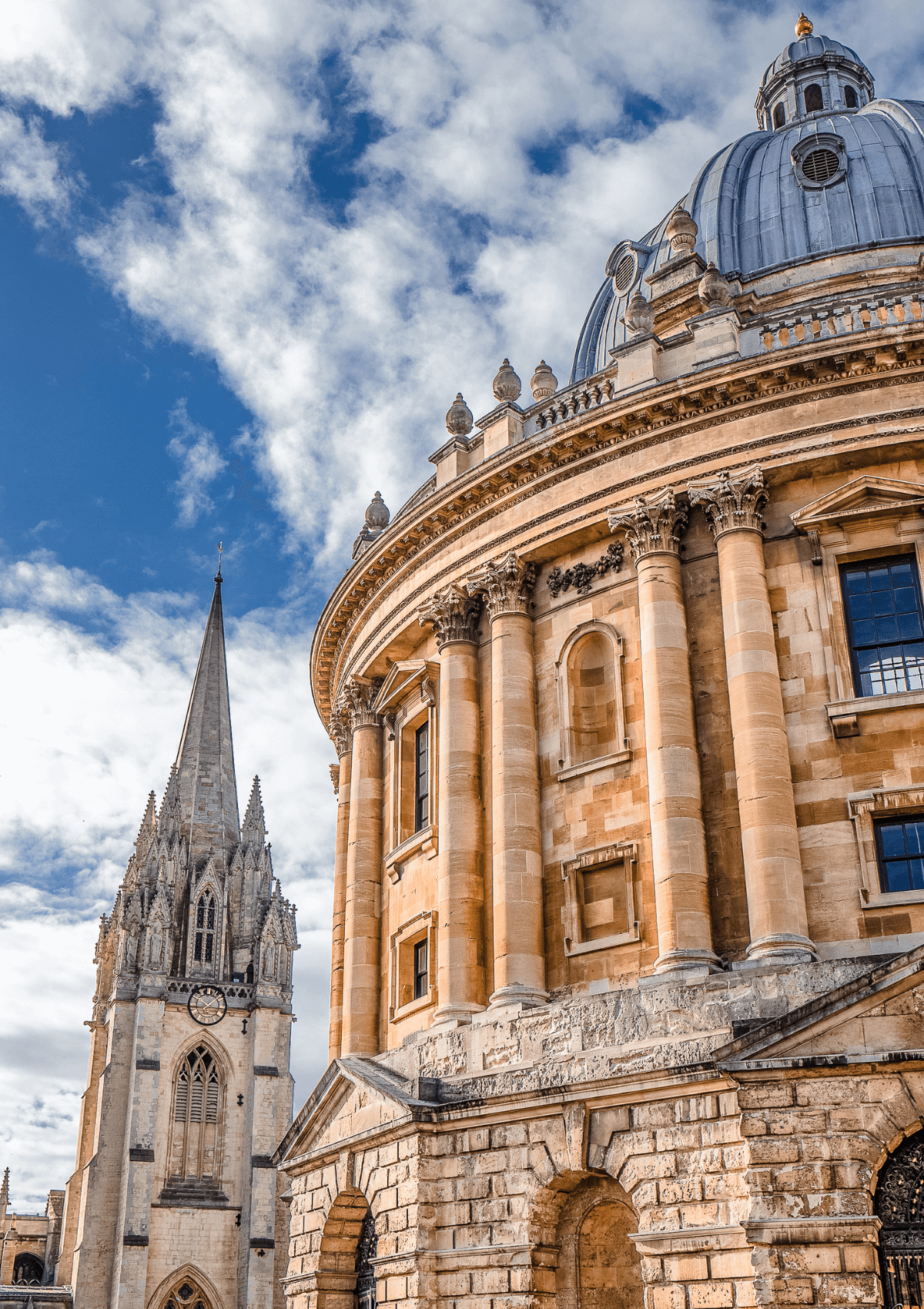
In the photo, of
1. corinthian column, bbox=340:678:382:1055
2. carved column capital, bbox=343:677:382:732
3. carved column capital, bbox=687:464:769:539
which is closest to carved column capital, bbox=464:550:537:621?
carved column capital, bbox=687:464:769:539

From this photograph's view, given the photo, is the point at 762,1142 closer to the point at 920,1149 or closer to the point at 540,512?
the point at 920,1149

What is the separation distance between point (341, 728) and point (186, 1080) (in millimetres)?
53498

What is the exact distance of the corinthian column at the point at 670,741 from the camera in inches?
876

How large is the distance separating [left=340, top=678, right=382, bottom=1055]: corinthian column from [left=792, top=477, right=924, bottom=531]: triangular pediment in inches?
477

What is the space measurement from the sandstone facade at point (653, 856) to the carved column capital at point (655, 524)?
0.06 meters

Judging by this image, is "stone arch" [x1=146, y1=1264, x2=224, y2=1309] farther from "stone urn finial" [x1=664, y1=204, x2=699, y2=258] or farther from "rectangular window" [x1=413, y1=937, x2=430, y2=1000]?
"stone urn finial" [x1=664, y1=204, x2=699, y2=258]

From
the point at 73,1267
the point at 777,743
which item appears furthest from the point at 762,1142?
the point at 73,1267

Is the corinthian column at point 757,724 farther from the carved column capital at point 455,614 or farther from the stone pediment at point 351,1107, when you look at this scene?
the stone pediment at point 351,1107

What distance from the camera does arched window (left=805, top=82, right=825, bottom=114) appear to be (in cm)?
4406

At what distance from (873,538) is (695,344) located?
5151 mm

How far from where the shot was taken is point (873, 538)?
23.9m

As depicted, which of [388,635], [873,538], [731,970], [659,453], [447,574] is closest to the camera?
[731,970]

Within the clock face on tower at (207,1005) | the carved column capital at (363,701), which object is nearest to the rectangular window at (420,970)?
the carved column capital at (363,701)

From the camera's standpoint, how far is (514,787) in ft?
84.0
